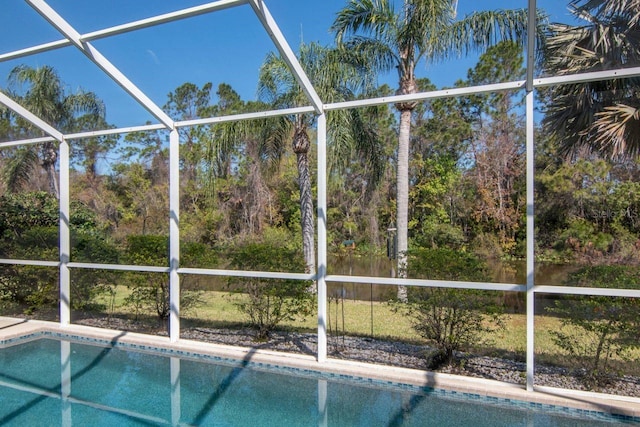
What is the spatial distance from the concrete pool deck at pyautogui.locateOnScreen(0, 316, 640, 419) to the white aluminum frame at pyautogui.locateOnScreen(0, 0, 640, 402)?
139mm

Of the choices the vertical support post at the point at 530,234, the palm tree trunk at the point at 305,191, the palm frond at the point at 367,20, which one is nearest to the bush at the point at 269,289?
the palm tree trunk at the point at 305,191

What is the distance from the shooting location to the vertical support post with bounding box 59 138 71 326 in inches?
237

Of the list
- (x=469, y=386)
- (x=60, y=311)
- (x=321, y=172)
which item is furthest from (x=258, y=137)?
(x=469, y=386)

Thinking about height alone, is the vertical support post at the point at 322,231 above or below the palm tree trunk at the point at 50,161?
below

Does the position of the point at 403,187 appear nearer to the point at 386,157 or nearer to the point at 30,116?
the point at 386,157

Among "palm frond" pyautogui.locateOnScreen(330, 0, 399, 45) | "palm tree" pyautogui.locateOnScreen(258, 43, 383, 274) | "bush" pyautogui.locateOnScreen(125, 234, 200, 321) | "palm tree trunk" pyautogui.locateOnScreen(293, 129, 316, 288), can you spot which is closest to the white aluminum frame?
"bush" pyautogui.locateOnScreen(125, 234, 200, 321)

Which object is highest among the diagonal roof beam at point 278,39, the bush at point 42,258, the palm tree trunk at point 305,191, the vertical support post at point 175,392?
the diagonal roof beam at point 278,39

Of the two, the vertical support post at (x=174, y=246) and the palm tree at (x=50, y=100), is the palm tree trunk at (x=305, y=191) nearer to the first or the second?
the vertical support post at (x=174, y=246)

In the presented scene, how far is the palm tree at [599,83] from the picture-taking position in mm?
3719

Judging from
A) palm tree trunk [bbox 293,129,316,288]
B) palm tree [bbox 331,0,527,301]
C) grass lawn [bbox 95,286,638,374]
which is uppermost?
palm tree [bbox 331,0,527,301]

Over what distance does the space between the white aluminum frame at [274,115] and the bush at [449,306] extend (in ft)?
0.99

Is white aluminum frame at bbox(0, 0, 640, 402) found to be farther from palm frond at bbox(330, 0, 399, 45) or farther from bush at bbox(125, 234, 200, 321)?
palm frond at bbox(330, 0, 399, 45)

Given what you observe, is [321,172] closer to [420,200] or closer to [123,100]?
[123,100]

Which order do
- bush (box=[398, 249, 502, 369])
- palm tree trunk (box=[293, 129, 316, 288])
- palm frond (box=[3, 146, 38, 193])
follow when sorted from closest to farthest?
bush (box=[398, 249, 502, 369]) → palm tree trunk (box=[293, 129, 316, 288]) → palm frond (box=[3, 146, 38, 193])
